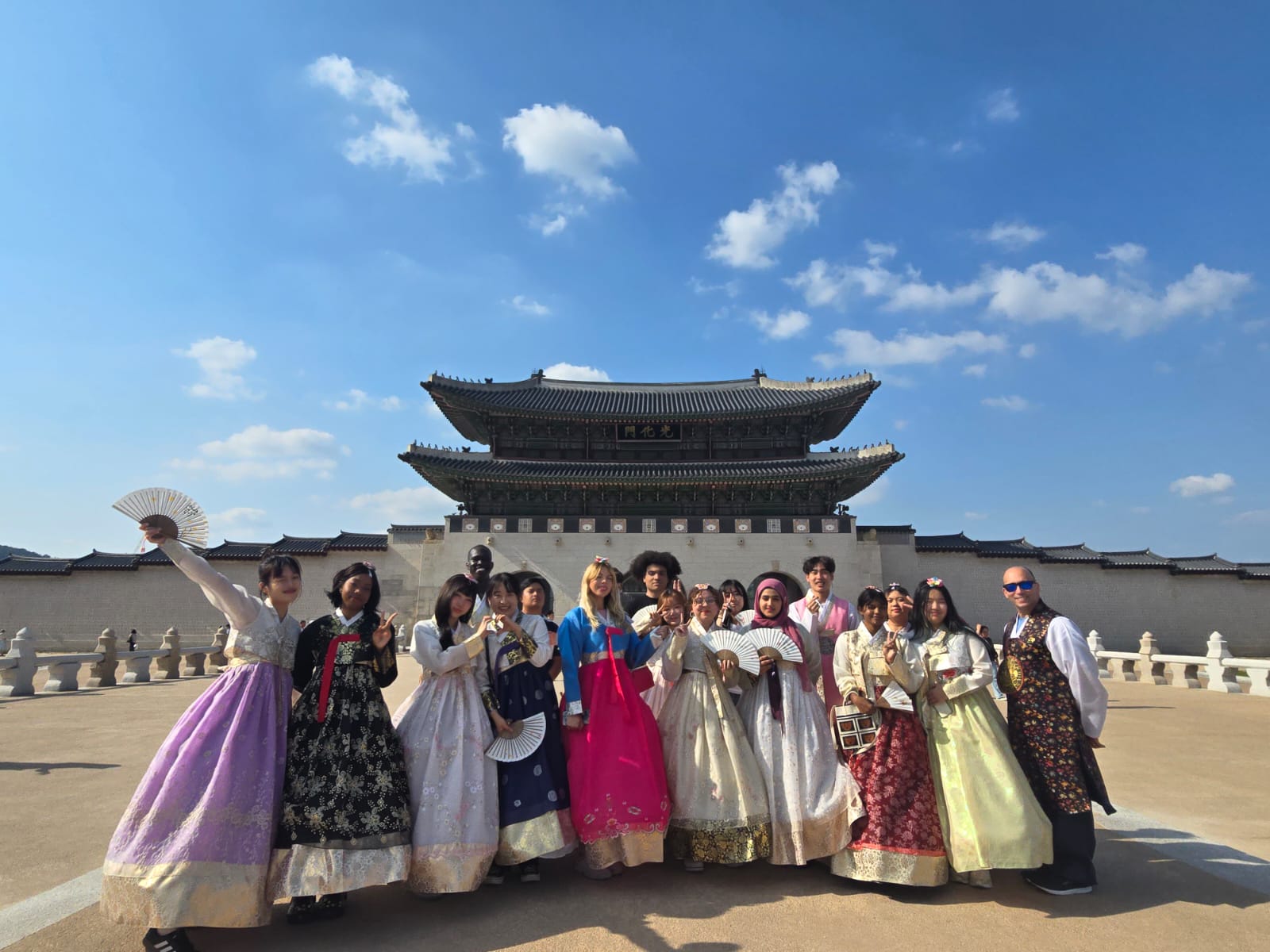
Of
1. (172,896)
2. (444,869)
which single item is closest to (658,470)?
(444,869)

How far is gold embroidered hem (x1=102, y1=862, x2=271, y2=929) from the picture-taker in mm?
2371

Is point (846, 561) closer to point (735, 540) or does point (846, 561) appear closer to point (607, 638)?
A: point (735, 540)

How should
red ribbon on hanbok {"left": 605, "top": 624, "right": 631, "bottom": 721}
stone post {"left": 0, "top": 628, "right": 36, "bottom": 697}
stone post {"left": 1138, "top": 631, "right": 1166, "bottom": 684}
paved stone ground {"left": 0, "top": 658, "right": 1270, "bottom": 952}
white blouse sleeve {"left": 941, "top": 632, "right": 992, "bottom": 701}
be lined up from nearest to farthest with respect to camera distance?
1. paved stone ground {"left": 0, "top": 658, "right": 1270, "bottom": 952}
2. white blouse sleeve {"left": 941, "top": 632, "right": 992, "bottom": 701}
3. red ribbon on hanbok {"left": 605, "top": 624, "right": 631, "bottom": 721}
4. stone post {"left": 0, "top": 628, "right": 36, "bottom": 697}
5. stone post {"left": 1138, "top": 631, "right": 1166, "bottom": 684}

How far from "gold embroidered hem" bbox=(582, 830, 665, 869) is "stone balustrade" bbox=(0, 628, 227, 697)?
9444 mm

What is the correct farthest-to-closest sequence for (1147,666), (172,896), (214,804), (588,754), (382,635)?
1. (1147,666)
2. (588,754)
3. (382,635)
4. (214,804)
5. (172,896)

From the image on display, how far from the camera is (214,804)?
2.51 metres

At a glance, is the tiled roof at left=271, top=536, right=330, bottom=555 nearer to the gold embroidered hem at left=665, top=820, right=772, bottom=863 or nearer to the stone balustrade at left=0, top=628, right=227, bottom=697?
the stone balustrade at left=0, top=628, right=227, bottom=697

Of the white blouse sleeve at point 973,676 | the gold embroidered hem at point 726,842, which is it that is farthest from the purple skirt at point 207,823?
the white blouse sleeve at point 973,676

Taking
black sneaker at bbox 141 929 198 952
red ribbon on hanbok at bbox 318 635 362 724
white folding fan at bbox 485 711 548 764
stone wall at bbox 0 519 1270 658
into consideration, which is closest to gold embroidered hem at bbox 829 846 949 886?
white folding fan at bbox 485 711 548 764

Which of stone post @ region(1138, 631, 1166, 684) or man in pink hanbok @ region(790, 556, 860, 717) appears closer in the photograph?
man in pink hanbok @ region(790, 556, 860, 717)

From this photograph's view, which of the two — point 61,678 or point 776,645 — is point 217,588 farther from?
point 61,678

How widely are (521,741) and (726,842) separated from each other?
112 cm

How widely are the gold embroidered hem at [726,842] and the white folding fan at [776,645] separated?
31.7 inches

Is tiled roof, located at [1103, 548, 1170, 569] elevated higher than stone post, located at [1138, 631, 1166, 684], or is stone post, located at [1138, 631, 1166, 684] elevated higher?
tiled roof, located at [1103, 548, 1170, 569]
